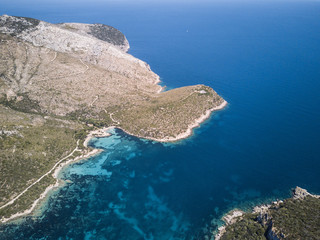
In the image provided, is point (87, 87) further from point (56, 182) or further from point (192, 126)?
point (56, 182)

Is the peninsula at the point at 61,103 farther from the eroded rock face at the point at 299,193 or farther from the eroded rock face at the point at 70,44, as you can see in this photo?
the eroded rock face at the point at 299,193

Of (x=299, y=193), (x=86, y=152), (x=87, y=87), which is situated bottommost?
(x=86, y=152)

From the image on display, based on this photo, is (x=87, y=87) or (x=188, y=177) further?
(x=87, y=87)

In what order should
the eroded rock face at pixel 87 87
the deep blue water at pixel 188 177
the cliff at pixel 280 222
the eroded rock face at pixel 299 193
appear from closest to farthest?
the cliff at pixel 280 222, the deep blue water at pixel 188 177, the eroded rock face at pixel 299 193, the eroded rock face at pixel 87 87

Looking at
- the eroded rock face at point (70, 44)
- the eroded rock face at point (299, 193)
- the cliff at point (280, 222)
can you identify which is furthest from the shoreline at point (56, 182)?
the eroded rock face at point (299, 193)

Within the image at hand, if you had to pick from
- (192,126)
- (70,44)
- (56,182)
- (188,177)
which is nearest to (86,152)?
(56,182)

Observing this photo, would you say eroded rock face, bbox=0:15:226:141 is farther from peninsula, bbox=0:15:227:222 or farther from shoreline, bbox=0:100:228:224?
shoreline, bbox=0:100:228:224

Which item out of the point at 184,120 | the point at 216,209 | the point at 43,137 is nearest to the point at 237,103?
the point at 184,120

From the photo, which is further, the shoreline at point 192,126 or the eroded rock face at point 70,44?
the eroded rock face at point 70,44

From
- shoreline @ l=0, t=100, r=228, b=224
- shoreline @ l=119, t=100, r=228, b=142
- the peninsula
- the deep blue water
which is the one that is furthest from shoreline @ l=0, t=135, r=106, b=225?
shoreline @ l=119, t=100, r=228, b=142
